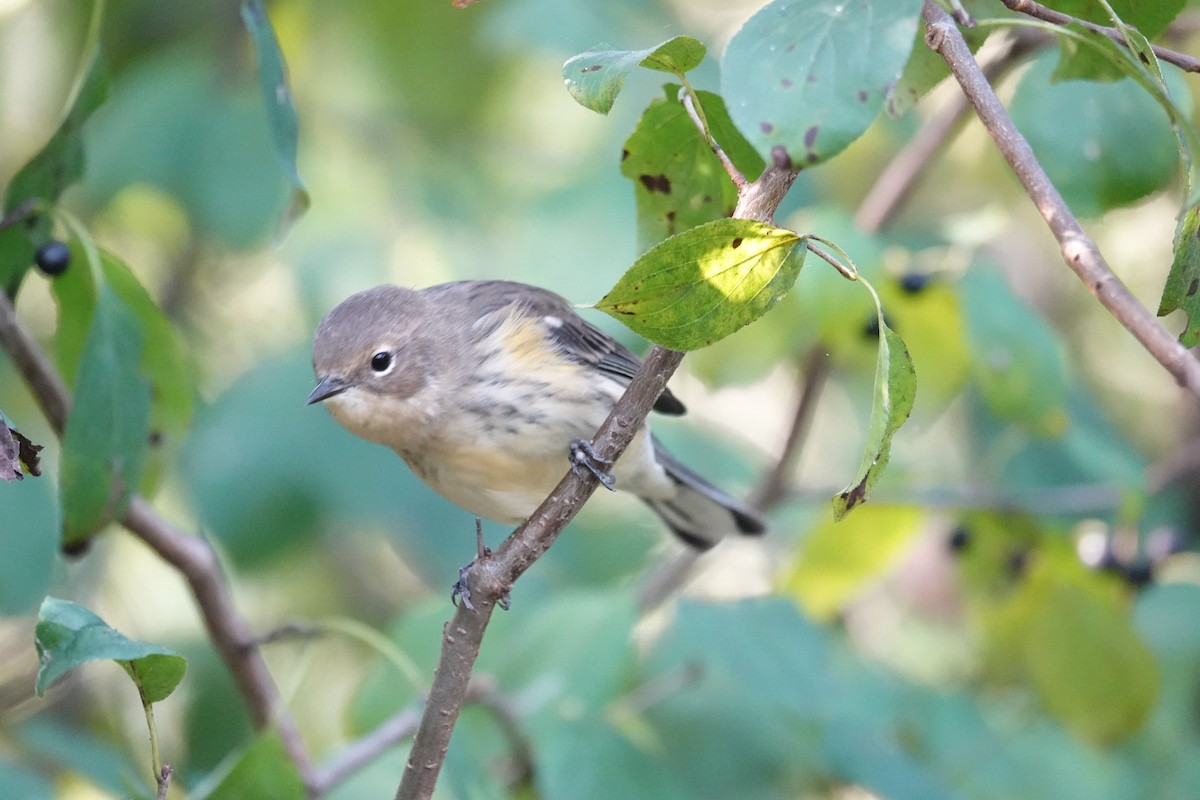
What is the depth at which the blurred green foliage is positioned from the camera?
9.58 ft

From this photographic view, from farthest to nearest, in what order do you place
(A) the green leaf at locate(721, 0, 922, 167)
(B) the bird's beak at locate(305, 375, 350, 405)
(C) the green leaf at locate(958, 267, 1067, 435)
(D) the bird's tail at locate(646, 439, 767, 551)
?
(D) the bird's tail at locate(646, 439, 767, 551) < (C) the green leaf at locate(958, 267, 1067, 435) < (B) the bird's beak at locate(305, 375, 350, 405) < (A) the green leaf at locate(721, 0, 922, 167)

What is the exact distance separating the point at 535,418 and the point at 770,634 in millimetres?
973

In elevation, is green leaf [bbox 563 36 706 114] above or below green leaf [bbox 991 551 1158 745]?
above

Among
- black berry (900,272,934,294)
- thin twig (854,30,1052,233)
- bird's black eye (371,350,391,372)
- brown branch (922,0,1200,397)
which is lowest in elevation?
black berry (900,272,934,294)

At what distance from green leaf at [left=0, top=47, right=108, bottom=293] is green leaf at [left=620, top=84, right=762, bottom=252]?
44.6 inches

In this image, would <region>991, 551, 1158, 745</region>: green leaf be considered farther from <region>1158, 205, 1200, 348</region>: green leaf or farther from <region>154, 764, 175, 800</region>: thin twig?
<region>154, 764, 175, 800</region>: thin twig

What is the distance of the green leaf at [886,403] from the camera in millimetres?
1497

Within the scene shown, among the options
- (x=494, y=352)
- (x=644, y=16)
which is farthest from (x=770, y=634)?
(x=644, y=16)

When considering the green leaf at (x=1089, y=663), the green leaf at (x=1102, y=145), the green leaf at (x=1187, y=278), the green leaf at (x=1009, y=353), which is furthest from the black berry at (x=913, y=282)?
the green leaf at (x=1187, y=278)

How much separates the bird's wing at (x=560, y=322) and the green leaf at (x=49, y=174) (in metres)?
1.14

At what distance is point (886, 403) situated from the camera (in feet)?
4.95

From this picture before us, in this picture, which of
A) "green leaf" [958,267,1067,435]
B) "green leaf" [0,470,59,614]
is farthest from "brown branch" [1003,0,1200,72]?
"green leaf" [0,470,59,614]

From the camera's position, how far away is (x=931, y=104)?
5875 mm

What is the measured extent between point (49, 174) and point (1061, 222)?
1.96 meters
